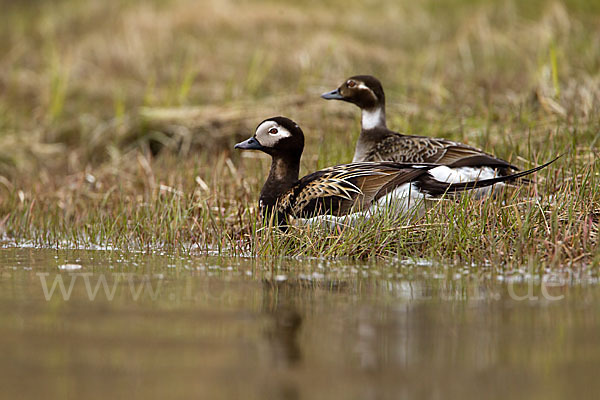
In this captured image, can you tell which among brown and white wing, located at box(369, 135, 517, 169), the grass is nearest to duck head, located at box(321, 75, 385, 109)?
the grass

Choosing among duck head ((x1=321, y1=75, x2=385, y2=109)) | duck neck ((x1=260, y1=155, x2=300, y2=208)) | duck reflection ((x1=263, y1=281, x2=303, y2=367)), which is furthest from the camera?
duck head ((x1=321, y1=75, x2=385, y2=109))

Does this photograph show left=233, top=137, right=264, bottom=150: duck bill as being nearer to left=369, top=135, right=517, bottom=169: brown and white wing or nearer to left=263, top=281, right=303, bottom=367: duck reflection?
left=369, top=135, right=517, bottom=169: brown and white wing

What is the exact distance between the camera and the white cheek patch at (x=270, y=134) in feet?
24.6

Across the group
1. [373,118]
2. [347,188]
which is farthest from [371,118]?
[347,188]

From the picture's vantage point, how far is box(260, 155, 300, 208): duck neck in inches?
293

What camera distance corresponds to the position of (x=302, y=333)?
391cm

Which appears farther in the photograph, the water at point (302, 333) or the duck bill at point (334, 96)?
the duck bill at point (334, 96)

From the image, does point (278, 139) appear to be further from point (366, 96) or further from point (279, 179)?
point (366, 96)

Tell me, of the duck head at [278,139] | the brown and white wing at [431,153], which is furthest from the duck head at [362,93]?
the duck head at [278,139]

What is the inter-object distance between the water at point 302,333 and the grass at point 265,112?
764mm

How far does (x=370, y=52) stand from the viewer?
52.3ft

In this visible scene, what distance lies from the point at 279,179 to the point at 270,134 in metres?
0.38

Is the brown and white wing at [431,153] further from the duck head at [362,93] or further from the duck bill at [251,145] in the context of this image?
the duck bill at [251,145]

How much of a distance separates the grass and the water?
76 cm
